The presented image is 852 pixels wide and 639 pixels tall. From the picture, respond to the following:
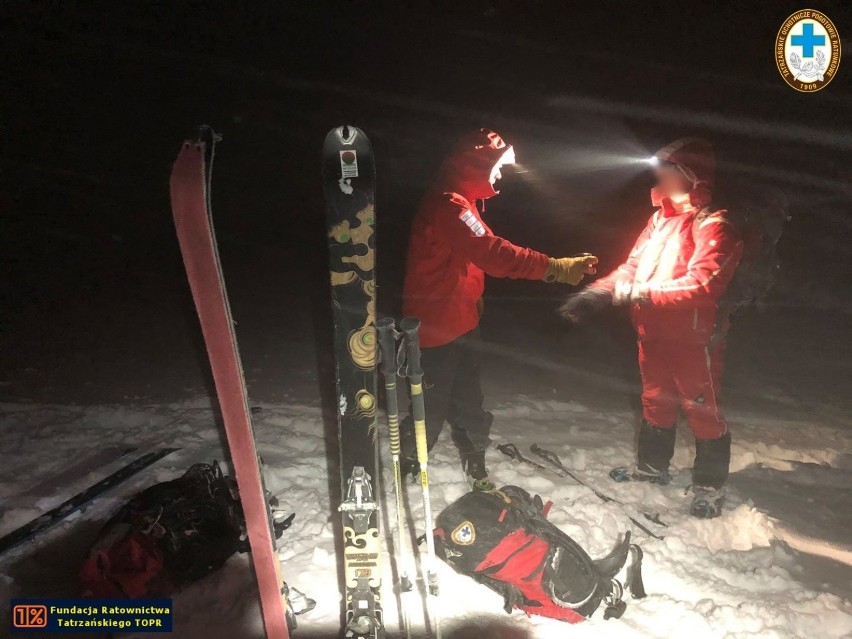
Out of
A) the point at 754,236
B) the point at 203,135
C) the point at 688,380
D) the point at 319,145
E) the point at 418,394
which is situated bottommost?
the point at 688,380

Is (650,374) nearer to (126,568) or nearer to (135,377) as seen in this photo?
(126,568)

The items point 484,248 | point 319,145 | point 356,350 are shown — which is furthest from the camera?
point 319,145

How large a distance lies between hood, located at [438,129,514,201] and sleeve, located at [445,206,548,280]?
0.55ft

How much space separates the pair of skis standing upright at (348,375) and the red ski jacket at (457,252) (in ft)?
2.59

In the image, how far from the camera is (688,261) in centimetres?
312

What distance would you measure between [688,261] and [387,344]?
6.94ft

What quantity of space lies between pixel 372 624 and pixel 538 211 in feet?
44.9

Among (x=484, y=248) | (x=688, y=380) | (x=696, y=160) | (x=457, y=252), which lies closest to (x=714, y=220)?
(x=696, y=160)

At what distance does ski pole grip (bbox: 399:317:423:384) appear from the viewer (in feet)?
7.41

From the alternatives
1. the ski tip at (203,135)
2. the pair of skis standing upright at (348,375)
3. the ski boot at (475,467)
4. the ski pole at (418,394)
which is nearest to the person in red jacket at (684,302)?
the ski boot at (475,467)

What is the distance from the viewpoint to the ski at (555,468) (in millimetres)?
3305

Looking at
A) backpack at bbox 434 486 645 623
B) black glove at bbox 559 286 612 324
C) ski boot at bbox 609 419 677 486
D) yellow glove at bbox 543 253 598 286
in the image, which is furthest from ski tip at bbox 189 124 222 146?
ski boot at bbox 609 419 677 486

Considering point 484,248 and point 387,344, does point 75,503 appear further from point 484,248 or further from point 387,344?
point 484,248

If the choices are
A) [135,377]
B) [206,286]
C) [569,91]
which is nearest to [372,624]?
[206,286]
